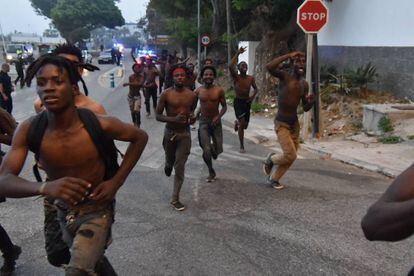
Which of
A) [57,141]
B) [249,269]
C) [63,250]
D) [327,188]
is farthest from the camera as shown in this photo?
[327,188]

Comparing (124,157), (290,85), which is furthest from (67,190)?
(290,85)

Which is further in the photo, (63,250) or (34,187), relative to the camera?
(63,250)

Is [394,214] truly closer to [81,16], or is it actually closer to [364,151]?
[364,151]

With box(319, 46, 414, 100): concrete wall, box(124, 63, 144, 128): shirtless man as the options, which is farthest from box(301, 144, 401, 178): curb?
box(124, 63, 144, 128): shirtless man

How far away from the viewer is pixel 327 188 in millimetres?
7133

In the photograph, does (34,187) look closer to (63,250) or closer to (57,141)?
(57,141)

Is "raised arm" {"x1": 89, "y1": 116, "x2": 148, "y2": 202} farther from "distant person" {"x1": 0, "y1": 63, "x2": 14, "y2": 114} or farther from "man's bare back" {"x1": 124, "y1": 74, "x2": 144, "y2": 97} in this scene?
"distant person" {"x1": 0, "y1": 63, "x2": 14, "y2": 114}

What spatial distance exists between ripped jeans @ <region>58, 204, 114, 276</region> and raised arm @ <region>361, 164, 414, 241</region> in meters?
1.73

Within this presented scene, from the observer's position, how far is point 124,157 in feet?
10.5

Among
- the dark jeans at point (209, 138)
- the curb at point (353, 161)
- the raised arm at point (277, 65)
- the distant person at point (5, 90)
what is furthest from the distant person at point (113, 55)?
the raised arm at point (277, 65)

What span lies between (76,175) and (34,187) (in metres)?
0.38

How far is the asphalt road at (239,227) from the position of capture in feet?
14.4

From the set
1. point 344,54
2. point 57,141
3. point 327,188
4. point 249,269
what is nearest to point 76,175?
point 57,141

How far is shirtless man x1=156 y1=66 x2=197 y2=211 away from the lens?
20.1ft
